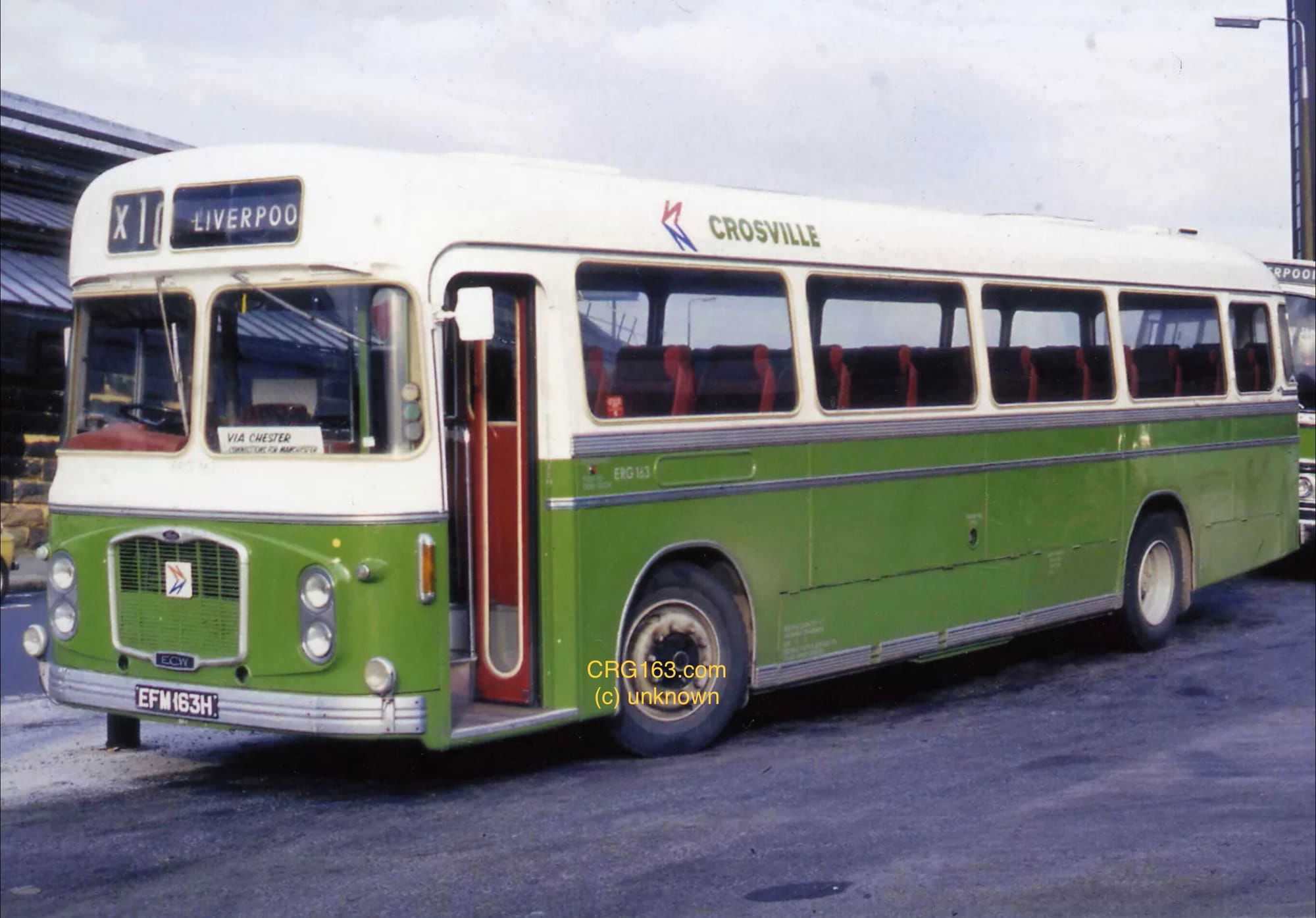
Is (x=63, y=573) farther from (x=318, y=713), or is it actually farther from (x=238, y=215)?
(x=238, y=215)

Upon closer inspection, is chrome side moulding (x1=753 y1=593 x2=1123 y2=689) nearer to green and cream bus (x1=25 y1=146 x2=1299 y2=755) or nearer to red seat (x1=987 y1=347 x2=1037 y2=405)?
green and cream bus (x1=25 y1=146 x2=1299 y2=755)

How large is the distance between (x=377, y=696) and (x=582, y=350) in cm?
195

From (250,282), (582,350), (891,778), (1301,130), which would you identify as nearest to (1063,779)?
(891,778)

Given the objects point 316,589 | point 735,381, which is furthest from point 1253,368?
point 316,589

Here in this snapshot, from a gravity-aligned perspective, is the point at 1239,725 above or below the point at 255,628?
below

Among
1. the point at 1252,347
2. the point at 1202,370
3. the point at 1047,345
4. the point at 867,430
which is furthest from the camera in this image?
the point at 1252,347

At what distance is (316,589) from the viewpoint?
7949 mm

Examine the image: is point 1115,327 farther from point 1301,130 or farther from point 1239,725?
point 1301,130

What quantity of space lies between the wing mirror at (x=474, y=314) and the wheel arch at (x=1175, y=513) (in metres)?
6.82

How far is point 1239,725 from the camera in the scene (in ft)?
33.7

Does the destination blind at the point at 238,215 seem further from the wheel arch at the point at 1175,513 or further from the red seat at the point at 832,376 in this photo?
the wheel arch at the point at 1175,513

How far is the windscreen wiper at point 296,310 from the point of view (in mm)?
7996

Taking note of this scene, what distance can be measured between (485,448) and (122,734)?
8.79 ft

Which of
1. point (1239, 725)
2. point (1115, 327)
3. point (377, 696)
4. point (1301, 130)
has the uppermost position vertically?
point (1301, 130)
